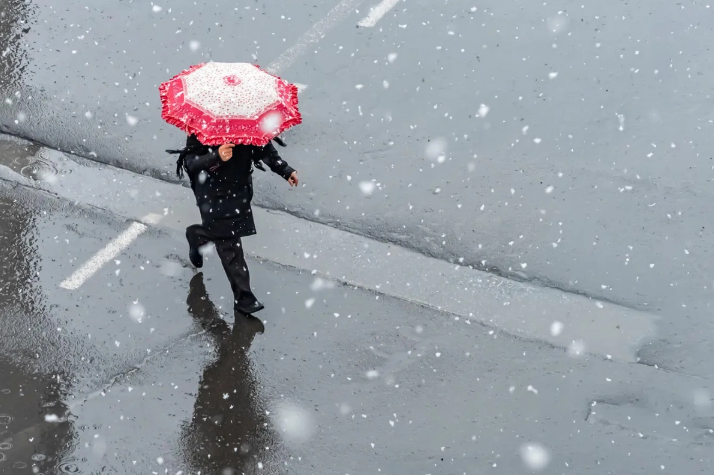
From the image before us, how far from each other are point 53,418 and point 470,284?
2734 millimetres

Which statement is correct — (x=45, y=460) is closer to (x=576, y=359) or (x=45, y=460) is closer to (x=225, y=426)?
(x=225, y=426)

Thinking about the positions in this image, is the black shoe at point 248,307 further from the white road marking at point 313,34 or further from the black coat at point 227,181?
the white road marking at point 313,34

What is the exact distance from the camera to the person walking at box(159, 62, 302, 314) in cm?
488

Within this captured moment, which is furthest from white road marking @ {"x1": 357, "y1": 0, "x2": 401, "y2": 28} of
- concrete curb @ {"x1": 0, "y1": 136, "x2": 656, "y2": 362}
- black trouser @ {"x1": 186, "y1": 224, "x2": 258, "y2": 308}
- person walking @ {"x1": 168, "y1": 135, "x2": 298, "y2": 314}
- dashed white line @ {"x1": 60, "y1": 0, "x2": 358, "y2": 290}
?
black trouser @ {"x1": 186, "y1": 224, "x2": 258, "y2": 308}

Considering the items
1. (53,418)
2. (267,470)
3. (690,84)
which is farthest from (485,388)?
(690,84)

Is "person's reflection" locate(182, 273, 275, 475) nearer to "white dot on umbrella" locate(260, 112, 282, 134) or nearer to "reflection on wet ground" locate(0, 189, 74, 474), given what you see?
"reflection on wet ground" locate(0, 189, 74, 474)

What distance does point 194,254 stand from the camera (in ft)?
19.5

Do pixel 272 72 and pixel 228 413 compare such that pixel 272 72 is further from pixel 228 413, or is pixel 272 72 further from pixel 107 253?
pixel 228 413

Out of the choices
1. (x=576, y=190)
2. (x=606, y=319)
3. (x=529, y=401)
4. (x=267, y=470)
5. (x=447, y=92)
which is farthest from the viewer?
(x=447, y=92)

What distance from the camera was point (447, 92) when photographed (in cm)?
763

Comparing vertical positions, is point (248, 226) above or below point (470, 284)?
above

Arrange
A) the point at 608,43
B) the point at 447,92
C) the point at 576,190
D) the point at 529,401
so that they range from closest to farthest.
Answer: the point at 529,401 → the point at 576,190 → the point at 447,92 → the point at 608,43

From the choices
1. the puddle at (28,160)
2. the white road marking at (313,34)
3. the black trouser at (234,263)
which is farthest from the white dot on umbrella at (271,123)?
the white road marking at (313,34)

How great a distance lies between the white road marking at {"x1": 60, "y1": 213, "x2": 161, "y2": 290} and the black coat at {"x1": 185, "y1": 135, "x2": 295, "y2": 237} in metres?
1.03
